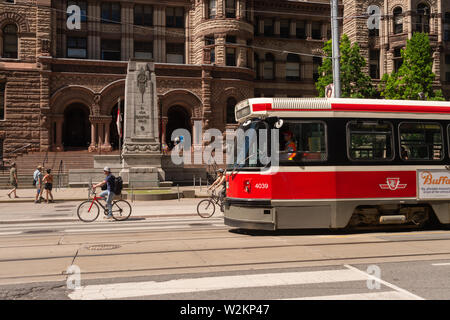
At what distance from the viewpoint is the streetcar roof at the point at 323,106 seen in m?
9.72

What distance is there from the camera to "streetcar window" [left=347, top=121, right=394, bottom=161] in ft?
32.9

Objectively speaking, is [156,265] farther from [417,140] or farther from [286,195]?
[417,140]

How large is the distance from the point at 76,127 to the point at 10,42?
9374 mm

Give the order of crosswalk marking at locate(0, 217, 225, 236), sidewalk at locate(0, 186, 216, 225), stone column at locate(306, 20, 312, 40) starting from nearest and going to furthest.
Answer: crosswalk marking at locate(0, 217, 225, 236) < sidewalk at locate(0, 186, 216, 225) < stone column at locate(306, 20, 312, 40)

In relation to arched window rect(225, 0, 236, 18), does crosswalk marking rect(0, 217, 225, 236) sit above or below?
below

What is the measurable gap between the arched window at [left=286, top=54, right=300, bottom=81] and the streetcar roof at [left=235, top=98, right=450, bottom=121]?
37.3 m

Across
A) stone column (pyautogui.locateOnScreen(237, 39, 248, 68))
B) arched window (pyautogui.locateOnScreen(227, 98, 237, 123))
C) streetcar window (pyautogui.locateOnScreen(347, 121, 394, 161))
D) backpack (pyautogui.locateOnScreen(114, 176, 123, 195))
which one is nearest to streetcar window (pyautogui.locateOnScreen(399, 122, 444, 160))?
streetcar window (pyautogui.locateOnScreen(347, 121, 394, 161))

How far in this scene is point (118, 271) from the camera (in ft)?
22.0

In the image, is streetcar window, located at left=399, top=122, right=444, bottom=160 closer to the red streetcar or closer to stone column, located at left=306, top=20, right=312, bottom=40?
the red streetcar

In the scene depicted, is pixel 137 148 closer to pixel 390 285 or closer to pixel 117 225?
pixel 117 225

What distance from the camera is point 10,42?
3903cm
